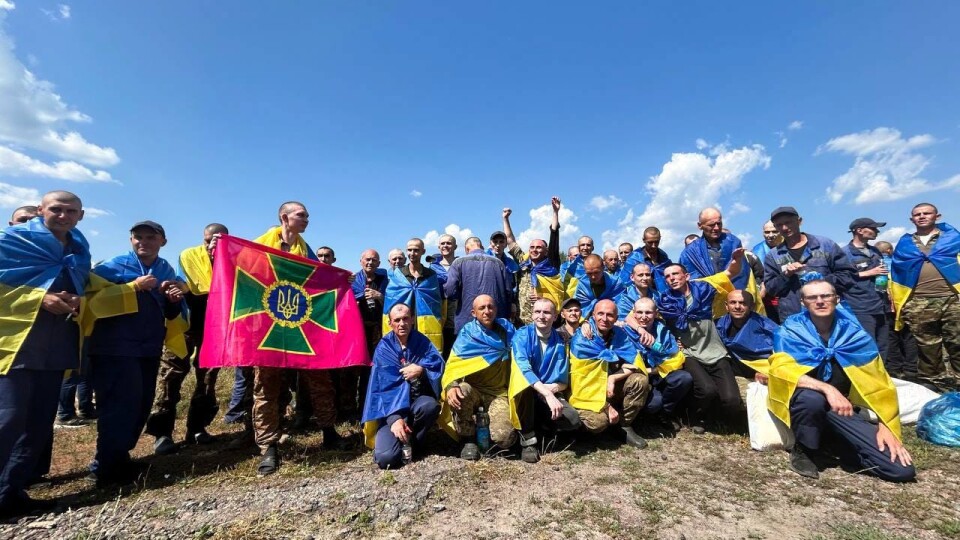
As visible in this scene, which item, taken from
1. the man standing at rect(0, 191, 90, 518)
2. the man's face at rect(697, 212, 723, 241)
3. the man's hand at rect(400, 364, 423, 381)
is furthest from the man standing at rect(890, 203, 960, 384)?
the man standing at rect(0, 191, 90, 518)

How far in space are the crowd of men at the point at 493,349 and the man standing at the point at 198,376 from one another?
2 centimetres

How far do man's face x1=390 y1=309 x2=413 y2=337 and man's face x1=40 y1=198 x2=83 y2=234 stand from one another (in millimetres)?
2996

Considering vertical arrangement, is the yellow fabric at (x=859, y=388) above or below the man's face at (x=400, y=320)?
below

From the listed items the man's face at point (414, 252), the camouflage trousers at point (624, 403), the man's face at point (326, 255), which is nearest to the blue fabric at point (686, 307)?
the camouflage trousers at point (624, 403)

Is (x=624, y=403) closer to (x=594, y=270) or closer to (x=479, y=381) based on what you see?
(x=479, y=381)

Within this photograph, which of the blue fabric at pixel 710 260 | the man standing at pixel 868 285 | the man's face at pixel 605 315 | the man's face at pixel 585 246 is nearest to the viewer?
the man's face at pixel 605 315

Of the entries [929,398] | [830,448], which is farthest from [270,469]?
[929,398]

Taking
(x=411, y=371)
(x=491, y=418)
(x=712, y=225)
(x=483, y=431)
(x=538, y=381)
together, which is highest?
(x=712, y=225)

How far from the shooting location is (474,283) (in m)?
6.14

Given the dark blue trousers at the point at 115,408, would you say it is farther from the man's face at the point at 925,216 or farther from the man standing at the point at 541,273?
the man's face at the point at 925,216

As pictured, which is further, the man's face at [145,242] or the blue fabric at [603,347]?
the blue fabric at [603,347]

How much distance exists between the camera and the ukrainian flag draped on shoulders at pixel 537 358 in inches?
179

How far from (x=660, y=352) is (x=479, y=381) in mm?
2303

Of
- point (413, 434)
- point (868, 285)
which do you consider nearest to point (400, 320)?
point (413, 434)
